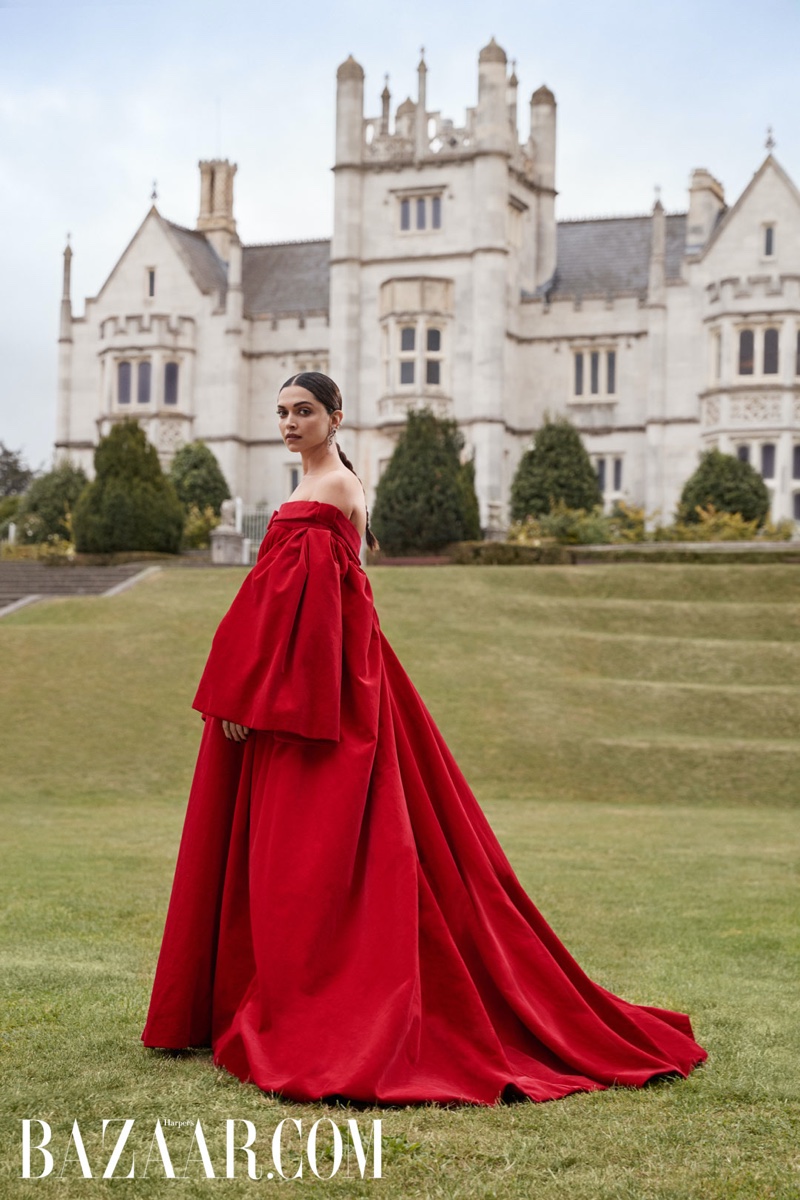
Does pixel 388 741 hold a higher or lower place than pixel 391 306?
lower

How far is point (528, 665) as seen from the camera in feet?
61.8

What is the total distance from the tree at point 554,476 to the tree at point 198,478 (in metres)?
9.26

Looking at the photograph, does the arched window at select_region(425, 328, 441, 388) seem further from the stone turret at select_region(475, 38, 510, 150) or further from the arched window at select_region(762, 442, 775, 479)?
the arched window at select_region(762, 442, 775, 479)

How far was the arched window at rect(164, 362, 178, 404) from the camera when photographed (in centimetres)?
4556

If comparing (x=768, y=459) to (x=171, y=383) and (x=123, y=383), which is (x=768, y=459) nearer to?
(x=171, y=383)

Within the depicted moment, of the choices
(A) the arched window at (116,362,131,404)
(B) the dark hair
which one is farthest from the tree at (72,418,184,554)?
(B) the dark hair

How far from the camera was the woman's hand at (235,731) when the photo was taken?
4441mm

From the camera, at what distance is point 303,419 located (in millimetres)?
4703

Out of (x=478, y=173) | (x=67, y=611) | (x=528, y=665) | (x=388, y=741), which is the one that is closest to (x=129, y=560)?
(x=67, y=611)

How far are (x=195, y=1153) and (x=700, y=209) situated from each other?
42.4 meters

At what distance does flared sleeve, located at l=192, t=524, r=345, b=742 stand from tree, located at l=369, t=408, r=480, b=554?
90.1ft

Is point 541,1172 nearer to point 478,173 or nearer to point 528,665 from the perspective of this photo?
point 528,665

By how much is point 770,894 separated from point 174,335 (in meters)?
39.4

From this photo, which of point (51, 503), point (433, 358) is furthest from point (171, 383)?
point (433, 358)
